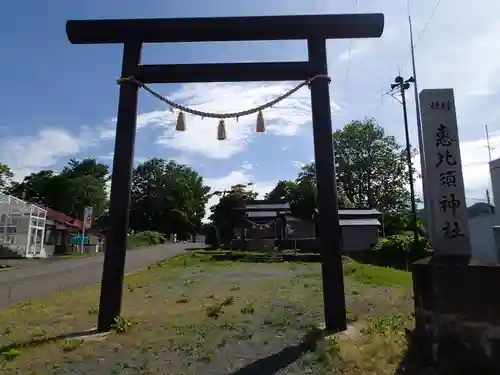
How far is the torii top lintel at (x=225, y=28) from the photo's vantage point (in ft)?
22.5

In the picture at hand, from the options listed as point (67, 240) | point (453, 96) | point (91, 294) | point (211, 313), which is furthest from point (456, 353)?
point (67, 240)

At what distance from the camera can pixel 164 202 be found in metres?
72.4

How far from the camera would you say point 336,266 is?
6.31 metres

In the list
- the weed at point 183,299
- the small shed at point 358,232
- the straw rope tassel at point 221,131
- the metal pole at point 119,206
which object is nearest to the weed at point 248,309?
the weed at point 183,299

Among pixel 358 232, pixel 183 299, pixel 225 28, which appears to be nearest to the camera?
pixel 225 28

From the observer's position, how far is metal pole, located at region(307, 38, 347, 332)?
626cm

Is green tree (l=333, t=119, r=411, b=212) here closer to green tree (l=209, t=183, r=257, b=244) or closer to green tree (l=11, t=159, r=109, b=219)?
green tree (l=209, t=183, r=257, b=244)

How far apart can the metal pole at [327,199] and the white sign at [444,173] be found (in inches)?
55.2

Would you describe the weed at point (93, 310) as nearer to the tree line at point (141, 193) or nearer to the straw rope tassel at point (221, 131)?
the straw rope tassel at point (221, 131)

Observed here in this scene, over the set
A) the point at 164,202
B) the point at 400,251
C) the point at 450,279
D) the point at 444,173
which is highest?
the point at 164,202

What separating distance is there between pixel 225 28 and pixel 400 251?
73.1 ft

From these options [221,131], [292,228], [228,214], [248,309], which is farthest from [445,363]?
[228,214]

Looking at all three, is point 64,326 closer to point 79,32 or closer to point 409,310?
point 79,32

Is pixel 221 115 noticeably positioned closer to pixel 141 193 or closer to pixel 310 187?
pixel 310 187
